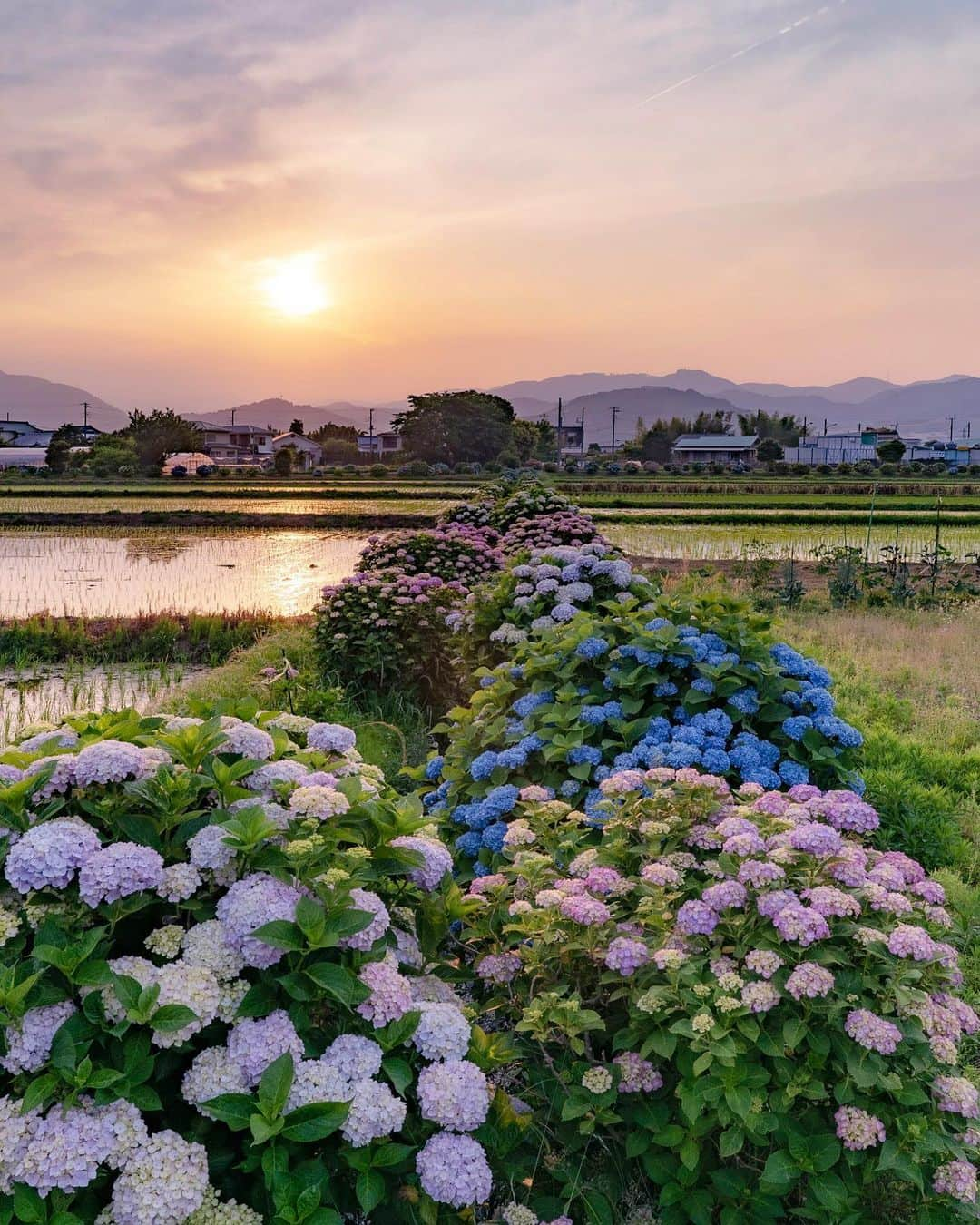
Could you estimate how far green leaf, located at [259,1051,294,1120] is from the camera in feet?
6.31

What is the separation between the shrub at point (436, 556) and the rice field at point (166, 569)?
11.6ft

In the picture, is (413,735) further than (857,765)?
Yes

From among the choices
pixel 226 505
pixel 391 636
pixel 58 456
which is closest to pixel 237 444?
pixel 58 456

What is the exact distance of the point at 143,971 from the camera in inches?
81.8

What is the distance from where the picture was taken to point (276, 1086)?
1.95 meters

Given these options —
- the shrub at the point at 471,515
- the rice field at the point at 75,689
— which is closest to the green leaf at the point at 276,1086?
the rice field at the point at 75,689

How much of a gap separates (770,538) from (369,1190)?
77.9 feet

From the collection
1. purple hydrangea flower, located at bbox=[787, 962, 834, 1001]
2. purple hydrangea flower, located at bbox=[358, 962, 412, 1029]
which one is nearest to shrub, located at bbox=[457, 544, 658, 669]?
purple hydrangea flower, located at bbox=[787, 962, 834, 1001]

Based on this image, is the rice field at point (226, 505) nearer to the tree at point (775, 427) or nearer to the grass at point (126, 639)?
the grass at point (126, 639)


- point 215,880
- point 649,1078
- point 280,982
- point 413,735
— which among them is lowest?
point 413,735

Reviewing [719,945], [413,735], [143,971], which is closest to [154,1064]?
[143,971]

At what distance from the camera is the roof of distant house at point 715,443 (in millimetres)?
100188

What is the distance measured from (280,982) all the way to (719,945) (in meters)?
1.11

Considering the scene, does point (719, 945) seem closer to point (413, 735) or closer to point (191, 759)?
point (191, 759)
